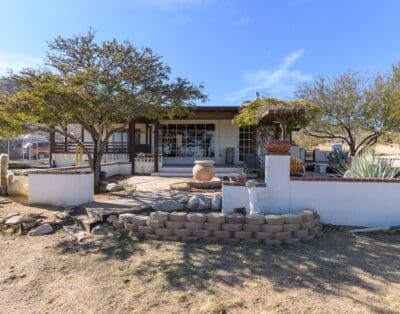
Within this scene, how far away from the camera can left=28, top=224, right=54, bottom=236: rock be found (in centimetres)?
534

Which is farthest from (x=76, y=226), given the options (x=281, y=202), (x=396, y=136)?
(x=396, y=136)

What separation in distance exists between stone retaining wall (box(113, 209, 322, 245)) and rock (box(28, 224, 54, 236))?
166cm

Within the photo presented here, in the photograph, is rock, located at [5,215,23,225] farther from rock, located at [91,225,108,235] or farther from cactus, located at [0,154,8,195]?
→ cactus, located at [0,154,8,195]

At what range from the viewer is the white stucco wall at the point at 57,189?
23.4 feet

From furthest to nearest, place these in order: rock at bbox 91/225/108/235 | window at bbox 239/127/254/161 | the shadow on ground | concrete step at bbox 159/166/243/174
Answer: window at bbox 239/127/254/161 → concrete step at bbox 159/166/243/174 → rock at bbox 91/225/108/235 → the shadow on ground

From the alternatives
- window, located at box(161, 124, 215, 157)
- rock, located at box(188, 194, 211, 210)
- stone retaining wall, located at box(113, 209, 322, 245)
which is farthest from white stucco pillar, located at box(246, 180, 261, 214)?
window, located at box(161, 124, 215, 157)

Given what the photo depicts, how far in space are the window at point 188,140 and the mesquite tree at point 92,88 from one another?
8008 millimetres

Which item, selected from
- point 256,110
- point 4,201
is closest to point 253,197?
point 4,201

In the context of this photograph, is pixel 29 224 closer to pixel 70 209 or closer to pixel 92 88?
pixel 70 209

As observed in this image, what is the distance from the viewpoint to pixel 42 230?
5.38 meters

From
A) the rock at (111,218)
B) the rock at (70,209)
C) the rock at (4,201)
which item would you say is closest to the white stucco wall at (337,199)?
the rock at (111,218)

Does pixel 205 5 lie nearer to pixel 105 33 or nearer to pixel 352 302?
pixel 105 33

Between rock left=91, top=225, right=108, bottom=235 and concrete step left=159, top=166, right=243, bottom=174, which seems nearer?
rock left=91, top=225, right=108, bottom=235

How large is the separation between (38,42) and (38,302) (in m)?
7.76
